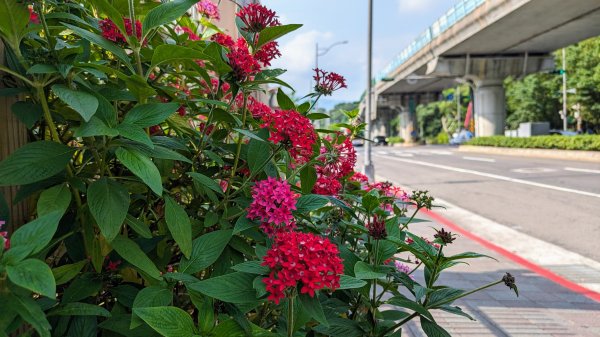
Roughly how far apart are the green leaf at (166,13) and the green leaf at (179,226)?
19.1 inches

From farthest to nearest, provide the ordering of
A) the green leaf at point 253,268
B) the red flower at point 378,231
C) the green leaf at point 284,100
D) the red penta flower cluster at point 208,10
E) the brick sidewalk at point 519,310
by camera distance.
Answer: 1. the brick sidewalk at point 519,310
2. the red penta flower cluster at point 208,10
3. the green leaf at point 284,100
4. the red flower at point 378,231
5. the green leaf at point 253,268

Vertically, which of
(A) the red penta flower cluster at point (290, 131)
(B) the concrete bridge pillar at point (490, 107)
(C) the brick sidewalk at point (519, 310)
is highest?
(B) the concrete bridge pillar at point (490, 107)

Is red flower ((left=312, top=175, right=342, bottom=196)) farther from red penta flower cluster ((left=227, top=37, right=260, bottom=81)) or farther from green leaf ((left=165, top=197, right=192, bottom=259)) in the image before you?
green leaf ((left=165, top=197, right=192, bottom=259))

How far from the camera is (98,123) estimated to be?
3.44 ft

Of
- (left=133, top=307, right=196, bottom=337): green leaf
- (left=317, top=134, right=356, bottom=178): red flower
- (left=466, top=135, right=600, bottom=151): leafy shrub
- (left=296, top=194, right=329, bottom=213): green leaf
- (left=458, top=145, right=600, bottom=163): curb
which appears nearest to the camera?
(left=133, top=307, right=196, bottom=337): green leaf

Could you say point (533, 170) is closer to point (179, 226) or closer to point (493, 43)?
point (493, 43)

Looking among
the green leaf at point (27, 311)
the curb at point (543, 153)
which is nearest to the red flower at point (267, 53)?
the green leaf at point (27, 311)

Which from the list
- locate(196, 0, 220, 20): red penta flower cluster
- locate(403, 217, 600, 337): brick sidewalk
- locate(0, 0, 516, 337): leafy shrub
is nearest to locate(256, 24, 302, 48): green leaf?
locate(0, 0, 516, 337): leafy shrub

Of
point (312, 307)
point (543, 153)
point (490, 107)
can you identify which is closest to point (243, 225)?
point (312, 307)

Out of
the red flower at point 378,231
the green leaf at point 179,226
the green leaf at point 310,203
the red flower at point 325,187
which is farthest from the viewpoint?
the red flower at point 325,187

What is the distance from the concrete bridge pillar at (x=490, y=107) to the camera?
1287 inches

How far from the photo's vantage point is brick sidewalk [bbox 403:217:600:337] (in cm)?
392

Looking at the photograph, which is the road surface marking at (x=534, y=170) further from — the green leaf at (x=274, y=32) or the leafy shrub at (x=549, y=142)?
the green leaf at (x=274, y=32)

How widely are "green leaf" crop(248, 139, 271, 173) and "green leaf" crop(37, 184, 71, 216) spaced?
1.78 ft
